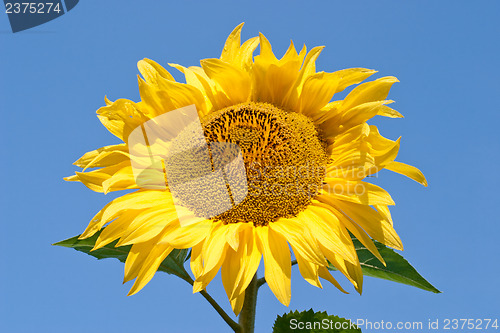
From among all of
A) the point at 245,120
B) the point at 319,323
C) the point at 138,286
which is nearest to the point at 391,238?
the point at 319,323

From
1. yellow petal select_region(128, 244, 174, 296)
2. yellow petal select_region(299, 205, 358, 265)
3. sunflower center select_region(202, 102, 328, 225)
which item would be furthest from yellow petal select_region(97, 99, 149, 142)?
yellow petal select_region(299, 205, 358, 265)

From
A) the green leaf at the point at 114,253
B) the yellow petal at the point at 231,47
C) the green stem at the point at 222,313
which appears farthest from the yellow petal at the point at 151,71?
the green stem at the point at 222,313

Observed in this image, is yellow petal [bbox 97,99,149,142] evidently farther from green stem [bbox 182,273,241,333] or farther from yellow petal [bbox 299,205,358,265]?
yellow petal [bbox 299,205,358,265]

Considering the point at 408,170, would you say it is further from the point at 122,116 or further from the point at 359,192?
the point at 122,116

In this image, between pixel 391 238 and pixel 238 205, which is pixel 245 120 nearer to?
pixel 238 205

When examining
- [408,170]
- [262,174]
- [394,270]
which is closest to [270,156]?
[262,174]

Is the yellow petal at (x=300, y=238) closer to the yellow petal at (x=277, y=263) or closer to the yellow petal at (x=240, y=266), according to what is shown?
the yellow petal at (x=277, y=263)
